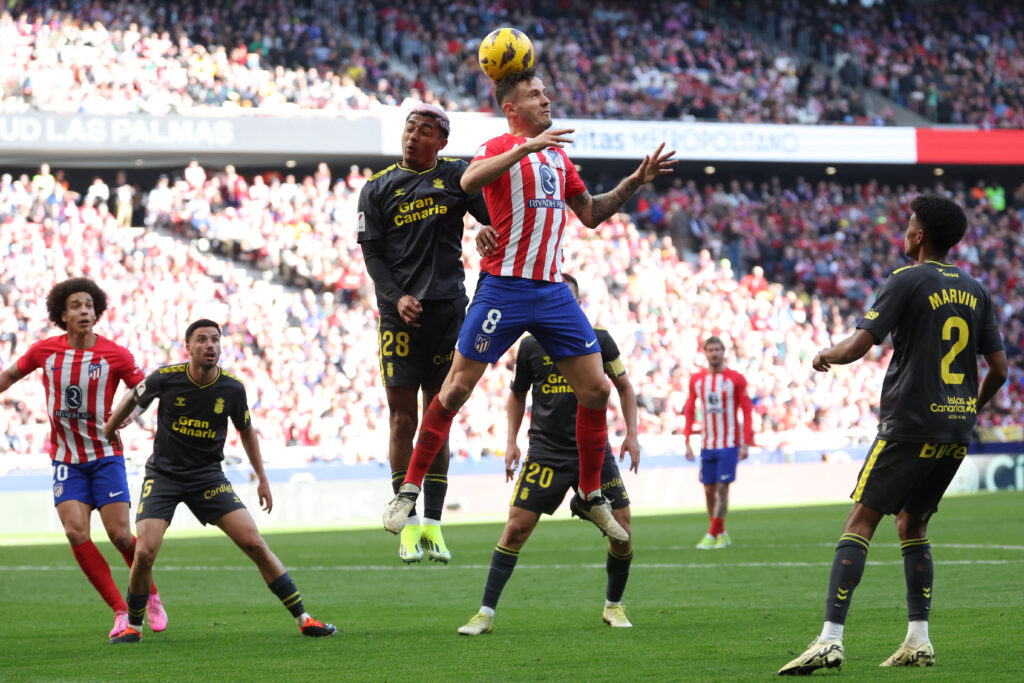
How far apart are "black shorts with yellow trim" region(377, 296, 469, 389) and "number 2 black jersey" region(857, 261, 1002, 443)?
240cm

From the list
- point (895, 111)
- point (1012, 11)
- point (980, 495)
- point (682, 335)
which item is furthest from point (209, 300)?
point (1012, 11)

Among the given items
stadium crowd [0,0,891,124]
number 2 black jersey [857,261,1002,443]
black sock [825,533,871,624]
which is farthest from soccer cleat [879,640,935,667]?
stadium crowd [0,0,891,124]

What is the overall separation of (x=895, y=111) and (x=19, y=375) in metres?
32.2

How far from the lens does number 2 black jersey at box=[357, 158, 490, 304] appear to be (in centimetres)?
794

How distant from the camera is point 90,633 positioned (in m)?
10.4

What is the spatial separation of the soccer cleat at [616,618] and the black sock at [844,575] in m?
2.98

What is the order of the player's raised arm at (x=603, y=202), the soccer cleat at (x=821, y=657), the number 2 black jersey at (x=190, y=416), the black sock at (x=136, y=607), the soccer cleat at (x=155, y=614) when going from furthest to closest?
the soccer cleat at (x=155, y=614)
the number 2 black jersey at (x=190, y=416)
the black sock at (x=136, y=607)
the player's raised arm at (x=603, y=202)
the soccer cleat at (x=821, y=657)

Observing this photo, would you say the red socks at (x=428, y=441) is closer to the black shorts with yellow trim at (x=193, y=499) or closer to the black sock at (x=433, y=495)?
the black sock at (x=433, y=495)

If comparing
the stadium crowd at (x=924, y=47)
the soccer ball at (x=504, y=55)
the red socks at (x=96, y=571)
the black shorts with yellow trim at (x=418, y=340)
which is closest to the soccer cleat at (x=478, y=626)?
the black shorts with yellow trim at (x=418, y=340)

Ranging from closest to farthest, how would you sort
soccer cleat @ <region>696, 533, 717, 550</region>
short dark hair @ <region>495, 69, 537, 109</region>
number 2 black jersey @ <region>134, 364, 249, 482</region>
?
short dark hair @ <region>495, 69, 537, 109</region>, number 2 black jersey @ <region>134, 364, 249, 482</region>, soccer cleat @ <region>696, 533, 717, 550</region>

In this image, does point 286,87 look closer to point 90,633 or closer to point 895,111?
point 895,111

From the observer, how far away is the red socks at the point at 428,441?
7.68 metres

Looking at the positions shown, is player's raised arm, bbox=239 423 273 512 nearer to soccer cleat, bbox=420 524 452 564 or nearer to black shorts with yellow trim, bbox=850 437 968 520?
soccer cleat, bbox=420 524 452 564

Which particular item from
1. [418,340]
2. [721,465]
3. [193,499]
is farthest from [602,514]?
[721,465]
